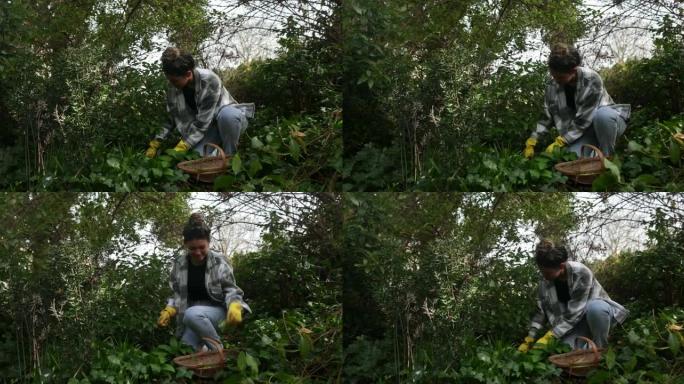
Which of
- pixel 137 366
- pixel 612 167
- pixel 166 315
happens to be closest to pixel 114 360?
pixel 137 366

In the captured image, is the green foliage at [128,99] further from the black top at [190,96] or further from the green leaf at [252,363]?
the green leaf at [252,363]

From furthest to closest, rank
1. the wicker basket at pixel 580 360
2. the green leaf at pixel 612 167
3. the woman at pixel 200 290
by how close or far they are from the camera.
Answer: the woman at pixel 200 290
the wicker basket at pixel 580 360
the green leaf at pixel 612 167

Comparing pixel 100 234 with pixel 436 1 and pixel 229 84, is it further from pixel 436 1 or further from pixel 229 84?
pixel 436 1

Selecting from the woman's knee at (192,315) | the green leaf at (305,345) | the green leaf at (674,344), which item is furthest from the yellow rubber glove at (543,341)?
the woman's knee at (192,315)

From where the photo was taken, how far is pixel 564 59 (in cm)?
662

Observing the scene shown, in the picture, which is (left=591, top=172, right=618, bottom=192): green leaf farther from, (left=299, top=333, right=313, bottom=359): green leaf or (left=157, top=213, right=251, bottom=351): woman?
(left=157, top=213, right=251, bottom=351): woman

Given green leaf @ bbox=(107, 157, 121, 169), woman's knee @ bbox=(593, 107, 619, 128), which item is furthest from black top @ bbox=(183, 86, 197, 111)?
woman's knee @ bbox=(593, 107, 619, 128)

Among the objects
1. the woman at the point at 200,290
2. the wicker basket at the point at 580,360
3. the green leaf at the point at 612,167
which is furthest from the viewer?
the woman at the point at 200,290

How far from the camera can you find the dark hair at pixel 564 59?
21.7ft

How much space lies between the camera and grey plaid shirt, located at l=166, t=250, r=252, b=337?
22.3 feet

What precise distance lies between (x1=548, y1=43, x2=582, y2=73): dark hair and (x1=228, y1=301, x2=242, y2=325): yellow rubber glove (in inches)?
78.1

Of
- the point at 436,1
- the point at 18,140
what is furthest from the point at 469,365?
the point at 18,140

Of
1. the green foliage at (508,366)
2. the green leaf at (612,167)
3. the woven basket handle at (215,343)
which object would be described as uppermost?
the green leaf at (612,167)

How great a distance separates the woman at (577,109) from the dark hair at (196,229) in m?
1.67
